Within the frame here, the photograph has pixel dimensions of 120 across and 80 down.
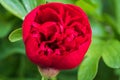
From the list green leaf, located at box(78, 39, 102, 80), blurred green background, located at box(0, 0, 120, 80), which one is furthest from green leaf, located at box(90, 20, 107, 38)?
green leaf, located at box(78, 39, 102, 80)

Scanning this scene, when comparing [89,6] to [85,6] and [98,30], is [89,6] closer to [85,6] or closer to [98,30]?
[85,6]

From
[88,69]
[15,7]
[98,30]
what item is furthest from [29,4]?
[98,30]

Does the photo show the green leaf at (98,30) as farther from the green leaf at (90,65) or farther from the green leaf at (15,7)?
the green leaf at (15,7)

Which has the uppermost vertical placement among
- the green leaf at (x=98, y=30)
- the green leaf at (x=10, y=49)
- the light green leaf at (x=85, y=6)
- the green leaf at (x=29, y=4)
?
the green leaf at (x=29, y=4)

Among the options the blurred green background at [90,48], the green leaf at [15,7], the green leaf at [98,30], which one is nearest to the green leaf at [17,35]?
the green leaf at [15,7]

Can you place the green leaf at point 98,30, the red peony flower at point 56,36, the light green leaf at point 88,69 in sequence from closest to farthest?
the red peony flower at point 56,36 < the light green leaf at point 88,69 < the green leaf at point 98,30

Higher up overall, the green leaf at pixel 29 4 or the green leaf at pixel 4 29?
the green leaf at pixel 29 4
